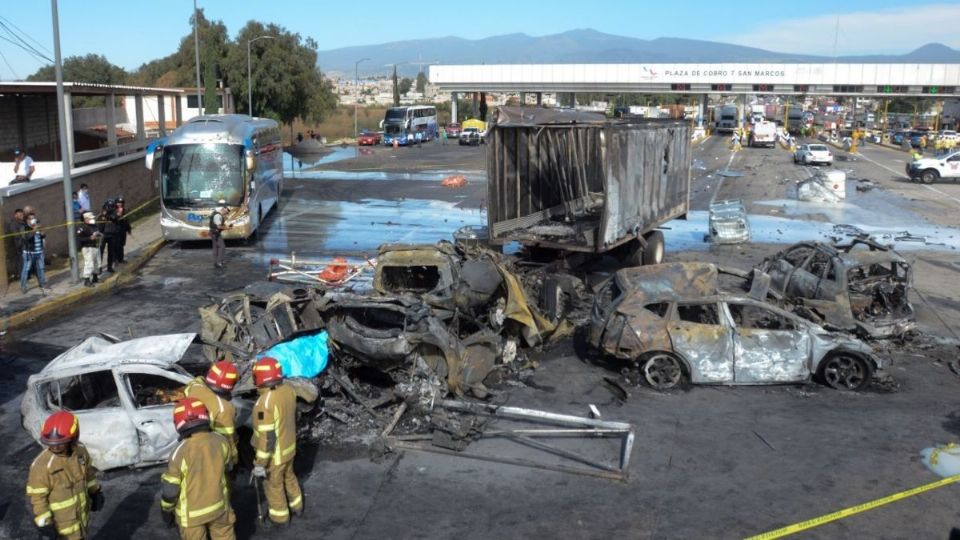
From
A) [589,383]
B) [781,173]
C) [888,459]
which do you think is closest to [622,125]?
[589,383]

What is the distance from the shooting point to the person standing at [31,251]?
14859 millimetres

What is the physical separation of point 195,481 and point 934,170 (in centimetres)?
3906

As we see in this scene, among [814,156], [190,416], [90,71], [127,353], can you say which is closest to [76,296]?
[127,353]

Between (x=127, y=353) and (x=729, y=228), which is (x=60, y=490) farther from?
(x=729, y=228)

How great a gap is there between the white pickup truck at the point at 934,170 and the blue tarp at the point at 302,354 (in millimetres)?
35422

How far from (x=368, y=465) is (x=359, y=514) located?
3.25 feet

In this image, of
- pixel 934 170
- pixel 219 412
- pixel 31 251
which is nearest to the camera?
pixel 219 412

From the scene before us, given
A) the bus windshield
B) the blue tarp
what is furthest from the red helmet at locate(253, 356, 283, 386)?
the bus windshield

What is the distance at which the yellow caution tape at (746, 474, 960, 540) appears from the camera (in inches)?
269

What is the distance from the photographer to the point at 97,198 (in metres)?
22.6

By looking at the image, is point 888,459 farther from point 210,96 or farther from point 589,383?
point 210,96

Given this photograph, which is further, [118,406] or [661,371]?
[661,371]

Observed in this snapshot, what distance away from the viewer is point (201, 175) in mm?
20375

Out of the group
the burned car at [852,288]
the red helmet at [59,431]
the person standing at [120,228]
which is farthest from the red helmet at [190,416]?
the person standing at [120,228]
